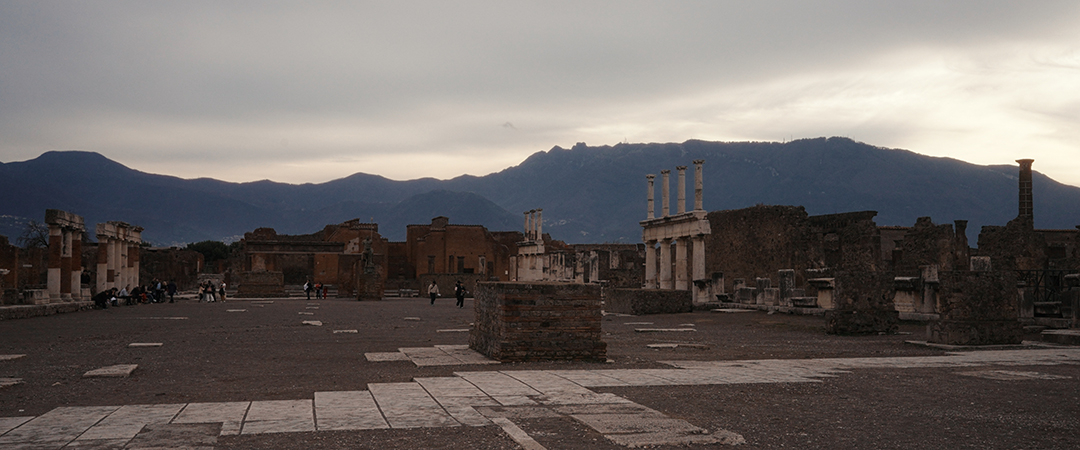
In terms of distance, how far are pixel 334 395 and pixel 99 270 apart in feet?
111

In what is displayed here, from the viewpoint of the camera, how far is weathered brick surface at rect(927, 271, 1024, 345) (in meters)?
13.0

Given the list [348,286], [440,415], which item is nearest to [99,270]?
[348,286]

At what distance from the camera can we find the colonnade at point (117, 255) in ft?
118

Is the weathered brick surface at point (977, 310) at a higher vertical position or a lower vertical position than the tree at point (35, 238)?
lower

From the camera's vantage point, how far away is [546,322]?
10469 millimetres

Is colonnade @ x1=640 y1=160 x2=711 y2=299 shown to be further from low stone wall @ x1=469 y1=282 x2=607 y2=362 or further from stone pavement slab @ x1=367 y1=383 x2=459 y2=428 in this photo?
stone pavement slab @ x1=367 y1=383 x2=459 y2=428

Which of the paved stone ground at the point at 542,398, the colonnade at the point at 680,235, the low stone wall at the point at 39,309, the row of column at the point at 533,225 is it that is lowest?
the low stone wall at the point at 39,309

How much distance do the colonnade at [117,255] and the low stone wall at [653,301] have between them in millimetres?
23708

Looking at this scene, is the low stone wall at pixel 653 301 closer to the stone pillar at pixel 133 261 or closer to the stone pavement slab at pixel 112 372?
the stone pavement slab at pixel 112 372

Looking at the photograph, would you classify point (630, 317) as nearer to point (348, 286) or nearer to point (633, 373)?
point (633, 373)

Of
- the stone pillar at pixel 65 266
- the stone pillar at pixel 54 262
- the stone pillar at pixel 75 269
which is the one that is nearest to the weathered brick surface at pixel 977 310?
the stone pillar at pixel 54 262

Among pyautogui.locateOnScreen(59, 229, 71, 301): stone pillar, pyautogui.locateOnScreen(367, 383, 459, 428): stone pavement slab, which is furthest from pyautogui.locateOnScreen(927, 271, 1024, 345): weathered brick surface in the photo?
pyautogui.locateOnScreen(59, 229, 71, 301): stone pillar

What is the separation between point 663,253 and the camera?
109 ft

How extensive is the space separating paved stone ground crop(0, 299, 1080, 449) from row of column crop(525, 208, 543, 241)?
137 ft
